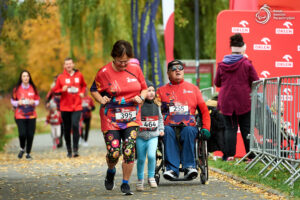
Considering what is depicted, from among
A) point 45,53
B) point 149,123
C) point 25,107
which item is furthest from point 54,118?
point 45,53

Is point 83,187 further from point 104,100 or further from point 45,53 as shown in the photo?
point 45,53

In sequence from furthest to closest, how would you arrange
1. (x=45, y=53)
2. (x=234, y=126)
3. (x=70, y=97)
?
(x=45, y=53), (x=70, y=97), (x=234, y=126)

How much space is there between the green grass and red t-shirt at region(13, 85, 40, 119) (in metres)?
4.96

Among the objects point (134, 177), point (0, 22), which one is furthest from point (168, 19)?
point (134, 177)

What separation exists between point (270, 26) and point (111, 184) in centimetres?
585

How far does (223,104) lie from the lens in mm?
12570

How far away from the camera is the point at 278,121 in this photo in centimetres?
992

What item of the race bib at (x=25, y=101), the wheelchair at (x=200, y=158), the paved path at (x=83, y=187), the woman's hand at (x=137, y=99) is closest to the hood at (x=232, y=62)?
the paved path at (x=83, y=187)

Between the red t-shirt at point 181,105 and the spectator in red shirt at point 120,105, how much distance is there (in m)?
1.05

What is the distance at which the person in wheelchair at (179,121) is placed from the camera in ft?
33.5

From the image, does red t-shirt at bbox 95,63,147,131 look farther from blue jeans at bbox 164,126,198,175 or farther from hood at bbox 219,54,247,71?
hood at bbox 219,54,247,71

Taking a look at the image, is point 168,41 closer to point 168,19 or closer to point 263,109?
point 168,19

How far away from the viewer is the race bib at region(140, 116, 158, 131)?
10047 millimetres

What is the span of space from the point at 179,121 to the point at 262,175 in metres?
1.50
